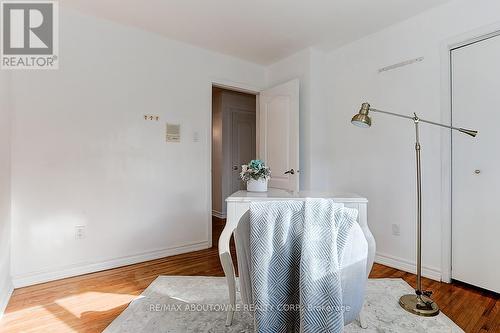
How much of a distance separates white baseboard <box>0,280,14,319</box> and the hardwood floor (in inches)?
1.3

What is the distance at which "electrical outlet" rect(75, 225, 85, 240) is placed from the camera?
2584mm

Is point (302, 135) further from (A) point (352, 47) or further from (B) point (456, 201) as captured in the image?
(B) point (456, 201)

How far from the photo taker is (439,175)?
2447 mm

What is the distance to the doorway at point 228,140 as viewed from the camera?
17.0ft

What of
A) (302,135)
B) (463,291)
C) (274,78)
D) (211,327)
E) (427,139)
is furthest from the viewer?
(274,78)

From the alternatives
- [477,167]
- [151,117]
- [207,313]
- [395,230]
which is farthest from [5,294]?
[477,167]

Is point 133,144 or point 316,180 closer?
point 133,144

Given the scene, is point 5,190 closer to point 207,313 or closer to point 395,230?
point 207,313

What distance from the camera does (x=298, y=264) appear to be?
1.24 meters

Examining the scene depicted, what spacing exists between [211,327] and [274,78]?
3.18 meters

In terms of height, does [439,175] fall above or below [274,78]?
below

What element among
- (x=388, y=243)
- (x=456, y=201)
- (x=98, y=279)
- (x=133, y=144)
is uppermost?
(x=133, y=144)

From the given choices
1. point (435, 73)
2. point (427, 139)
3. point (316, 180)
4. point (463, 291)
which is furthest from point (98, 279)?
point (435, 73)

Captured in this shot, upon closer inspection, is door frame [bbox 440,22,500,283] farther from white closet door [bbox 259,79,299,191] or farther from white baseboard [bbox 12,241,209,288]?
white baseboard [bbox 12,241,209,288]
